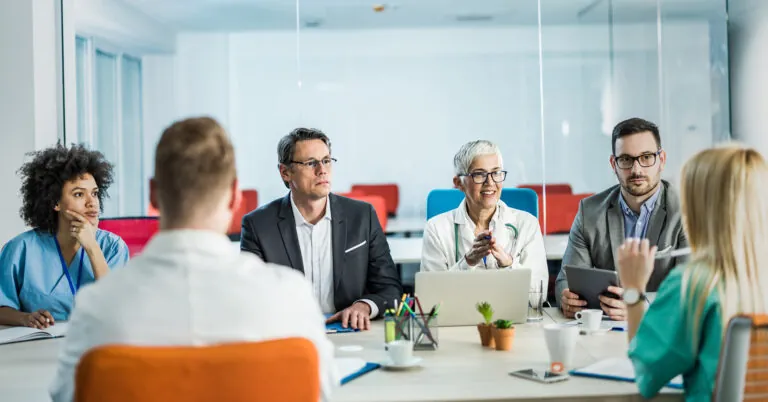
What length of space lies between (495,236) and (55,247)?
1.72 meters

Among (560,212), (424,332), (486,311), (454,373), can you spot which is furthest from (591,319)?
(560,212)

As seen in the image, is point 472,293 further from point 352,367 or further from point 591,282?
point 352,367

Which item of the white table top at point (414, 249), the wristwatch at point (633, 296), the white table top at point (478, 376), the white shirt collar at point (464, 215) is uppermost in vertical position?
the white shirt collar at point (464, 215)

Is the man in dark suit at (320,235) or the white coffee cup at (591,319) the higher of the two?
the man in dark suit at (320,235)

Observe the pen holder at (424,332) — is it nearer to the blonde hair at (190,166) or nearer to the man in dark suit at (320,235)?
the man in dark suit at (320,235)

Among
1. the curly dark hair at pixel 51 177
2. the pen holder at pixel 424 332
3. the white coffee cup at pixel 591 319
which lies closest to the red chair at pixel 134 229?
the curly dark hair at pixel 51 177

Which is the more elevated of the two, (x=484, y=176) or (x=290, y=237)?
(x=484, y=176)

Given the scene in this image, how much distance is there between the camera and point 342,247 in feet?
10.5

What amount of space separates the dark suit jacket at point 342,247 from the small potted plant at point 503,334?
0.89m

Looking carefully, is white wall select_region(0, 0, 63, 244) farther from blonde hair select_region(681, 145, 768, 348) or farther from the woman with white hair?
blonde hair select_region(681, 145, 768, 348)

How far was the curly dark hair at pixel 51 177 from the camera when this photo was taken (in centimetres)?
301

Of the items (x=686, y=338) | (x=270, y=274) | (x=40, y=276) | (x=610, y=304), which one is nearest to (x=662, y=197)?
(x=610, y=304)

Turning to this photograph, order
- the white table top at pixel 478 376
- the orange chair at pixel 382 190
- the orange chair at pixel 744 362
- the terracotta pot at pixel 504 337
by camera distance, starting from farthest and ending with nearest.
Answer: the orange chair at pixel 382 190, the terracotta pot at pixel 504 337, the white table top at pixel 478 376, the orange chair at pixel 744 362

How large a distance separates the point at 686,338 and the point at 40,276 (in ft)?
7.31
